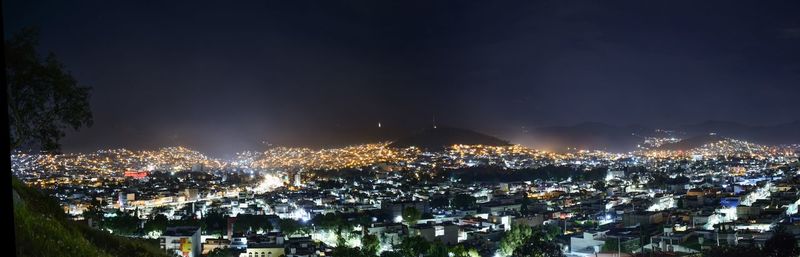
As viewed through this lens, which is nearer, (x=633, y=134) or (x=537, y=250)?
(x=537, y=250)

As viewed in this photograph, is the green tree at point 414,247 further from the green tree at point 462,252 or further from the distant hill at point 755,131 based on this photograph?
the distant hill at point 755,131

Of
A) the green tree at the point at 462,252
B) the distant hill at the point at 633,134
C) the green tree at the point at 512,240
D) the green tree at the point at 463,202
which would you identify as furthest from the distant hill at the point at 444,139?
the green tree at the point at 462,252

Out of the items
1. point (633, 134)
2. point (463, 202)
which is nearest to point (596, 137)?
point (633, 134)

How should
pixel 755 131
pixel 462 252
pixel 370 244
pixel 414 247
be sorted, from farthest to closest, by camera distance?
pixel 755 131, pixel 370 244, pixel 414 247, pixel 462 252

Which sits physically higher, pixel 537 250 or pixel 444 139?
pixel 444 139

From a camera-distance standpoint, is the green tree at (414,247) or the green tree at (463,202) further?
the green tree at (463,202)

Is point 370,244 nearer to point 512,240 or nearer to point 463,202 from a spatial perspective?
point 512,240

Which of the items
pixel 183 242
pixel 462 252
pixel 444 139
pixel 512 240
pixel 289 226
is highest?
pixel 444 139

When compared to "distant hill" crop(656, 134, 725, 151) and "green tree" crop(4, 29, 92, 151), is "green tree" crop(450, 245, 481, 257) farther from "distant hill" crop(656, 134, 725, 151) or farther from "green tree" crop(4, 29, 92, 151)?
"distant hill" crop(656, 134, 725, 151)

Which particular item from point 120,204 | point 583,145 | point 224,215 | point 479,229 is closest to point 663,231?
point 479,229
